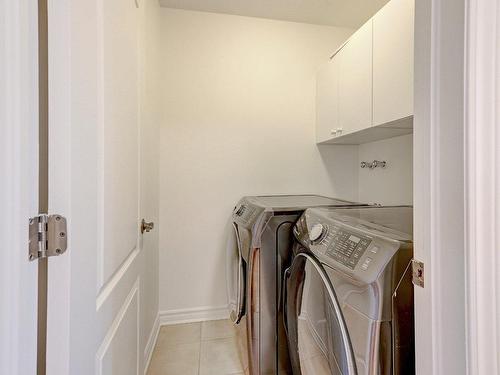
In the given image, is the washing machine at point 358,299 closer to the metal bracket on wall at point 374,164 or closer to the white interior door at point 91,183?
the white interior door at point 91,183

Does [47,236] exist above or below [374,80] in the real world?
below

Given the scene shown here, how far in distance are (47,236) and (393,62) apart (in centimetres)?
168

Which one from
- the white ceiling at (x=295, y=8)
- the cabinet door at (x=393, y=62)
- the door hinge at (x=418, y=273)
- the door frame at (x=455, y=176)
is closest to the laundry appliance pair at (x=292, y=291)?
the door hinge at (x=418, y=273)

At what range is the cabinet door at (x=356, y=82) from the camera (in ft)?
5.31

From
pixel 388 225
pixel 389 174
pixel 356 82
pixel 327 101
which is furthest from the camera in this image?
pixel 327 101

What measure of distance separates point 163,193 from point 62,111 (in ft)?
5.49

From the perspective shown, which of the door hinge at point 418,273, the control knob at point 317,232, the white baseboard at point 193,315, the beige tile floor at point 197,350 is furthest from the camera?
the white baseboard at point 193,315

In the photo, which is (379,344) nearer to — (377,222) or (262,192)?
(377,222)

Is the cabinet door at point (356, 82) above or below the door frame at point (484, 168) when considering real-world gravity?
above

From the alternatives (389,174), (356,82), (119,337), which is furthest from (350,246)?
(389,174)

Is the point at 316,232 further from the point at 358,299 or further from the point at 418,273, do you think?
the point at 418,273

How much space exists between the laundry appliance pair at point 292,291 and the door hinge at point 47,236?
730mm

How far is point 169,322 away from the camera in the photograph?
214 centimetres

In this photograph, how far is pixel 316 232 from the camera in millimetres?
1052
